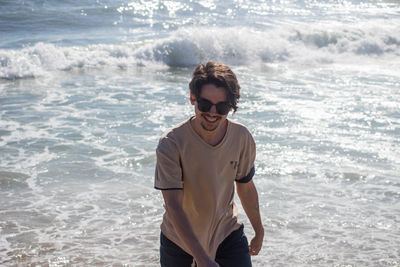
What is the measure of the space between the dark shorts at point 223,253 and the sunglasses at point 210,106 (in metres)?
0.69

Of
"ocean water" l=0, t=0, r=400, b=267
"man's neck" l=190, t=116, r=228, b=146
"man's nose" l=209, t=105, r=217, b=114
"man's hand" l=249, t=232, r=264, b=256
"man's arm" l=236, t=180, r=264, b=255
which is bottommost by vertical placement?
"ocean water" l=0, t=0, r=400, b=267

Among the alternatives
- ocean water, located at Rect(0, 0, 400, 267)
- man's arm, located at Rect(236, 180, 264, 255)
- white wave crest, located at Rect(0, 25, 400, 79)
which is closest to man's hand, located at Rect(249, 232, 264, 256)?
man's arm, located at Rect(236, 180, 264, 255)

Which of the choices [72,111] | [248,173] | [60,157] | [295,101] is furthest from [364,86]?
[248,173]

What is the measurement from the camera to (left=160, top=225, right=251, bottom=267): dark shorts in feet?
9.77

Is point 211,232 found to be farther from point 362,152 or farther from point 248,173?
point 362,152

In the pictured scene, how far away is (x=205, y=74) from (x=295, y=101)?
9.05 meters

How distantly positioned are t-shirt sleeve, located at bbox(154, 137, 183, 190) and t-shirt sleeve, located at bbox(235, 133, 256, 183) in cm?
39

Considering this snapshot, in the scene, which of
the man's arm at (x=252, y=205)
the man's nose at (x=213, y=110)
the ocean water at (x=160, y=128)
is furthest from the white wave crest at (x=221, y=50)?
the man's nose at (x=213, y=110)

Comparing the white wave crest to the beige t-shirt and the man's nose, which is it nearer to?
the beige t-shirt

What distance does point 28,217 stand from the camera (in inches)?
241

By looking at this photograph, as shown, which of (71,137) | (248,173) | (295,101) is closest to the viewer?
(248,173)

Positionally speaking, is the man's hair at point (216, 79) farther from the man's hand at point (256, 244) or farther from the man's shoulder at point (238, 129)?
the man's hand at point (256, 244)

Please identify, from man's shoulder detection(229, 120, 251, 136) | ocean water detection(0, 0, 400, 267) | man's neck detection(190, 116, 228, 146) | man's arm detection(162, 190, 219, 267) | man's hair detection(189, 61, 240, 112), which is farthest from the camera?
ocean water detection(0, 0, 400, 267)

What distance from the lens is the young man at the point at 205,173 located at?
282 centimetres
